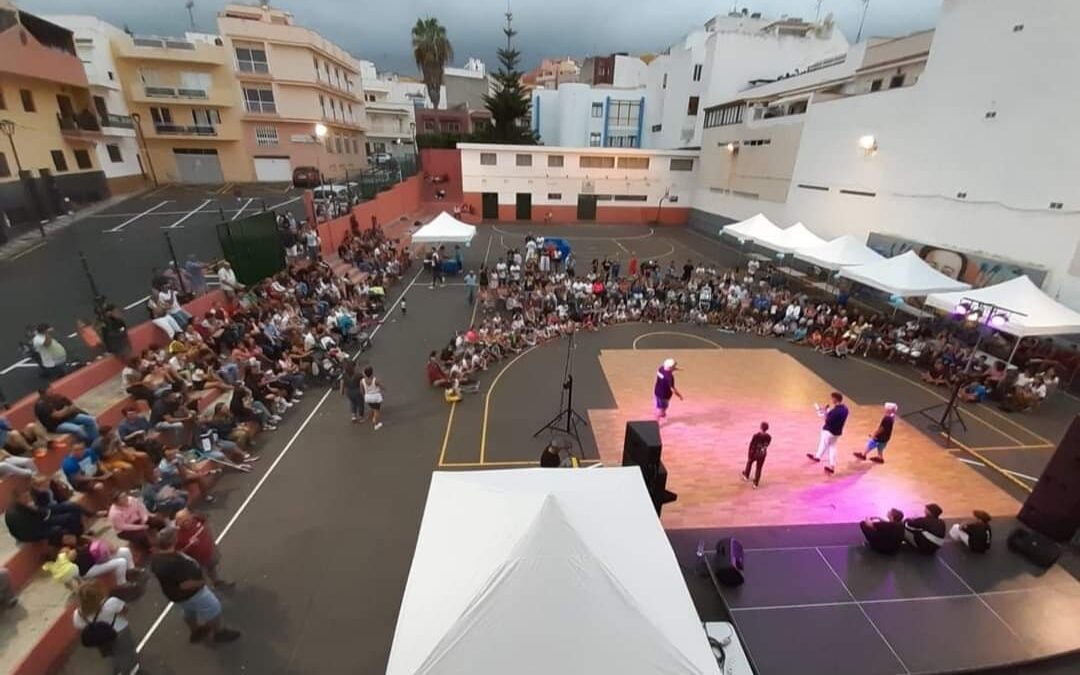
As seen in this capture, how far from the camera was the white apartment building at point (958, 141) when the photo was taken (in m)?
12.2

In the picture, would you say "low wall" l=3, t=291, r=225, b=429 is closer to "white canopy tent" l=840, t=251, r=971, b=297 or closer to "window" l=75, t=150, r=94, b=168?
"white canopy tent" l=840, t=251, r=971, b=297

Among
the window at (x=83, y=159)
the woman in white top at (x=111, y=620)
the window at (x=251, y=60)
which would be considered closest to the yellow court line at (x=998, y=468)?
the woman in white top at (x=111, y=620)

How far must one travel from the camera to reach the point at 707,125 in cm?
3456

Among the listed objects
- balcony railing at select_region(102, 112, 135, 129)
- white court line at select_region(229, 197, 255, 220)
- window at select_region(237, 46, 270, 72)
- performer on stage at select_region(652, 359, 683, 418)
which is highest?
window at select_region(237, 46, 270, 72)

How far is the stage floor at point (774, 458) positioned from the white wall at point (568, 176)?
85.5 feet

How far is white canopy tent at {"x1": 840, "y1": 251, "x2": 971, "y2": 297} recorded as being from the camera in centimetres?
1350

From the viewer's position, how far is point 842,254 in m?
17.0

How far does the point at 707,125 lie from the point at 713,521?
34.7 meters

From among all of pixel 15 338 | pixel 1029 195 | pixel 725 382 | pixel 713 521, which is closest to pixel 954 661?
pixel 713 521

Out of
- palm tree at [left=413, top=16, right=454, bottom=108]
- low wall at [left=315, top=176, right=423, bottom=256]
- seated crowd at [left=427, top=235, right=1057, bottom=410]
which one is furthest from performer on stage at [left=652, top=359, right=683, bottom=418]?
palm tree at [left=413, top=16, right=454, bottom=108]

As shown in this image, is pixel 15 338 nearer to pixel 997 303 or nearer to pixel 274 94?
pixel 997 303

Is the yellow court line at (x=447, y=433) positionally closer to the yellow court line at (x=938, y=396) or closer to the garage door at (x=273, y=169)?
the yellow court line at (x=938, y=396)

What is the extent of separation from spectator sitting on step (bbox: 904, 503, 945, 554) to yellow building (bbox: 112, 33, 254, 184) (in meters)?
43.5

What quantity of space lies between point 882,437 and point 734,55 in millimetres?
35203
